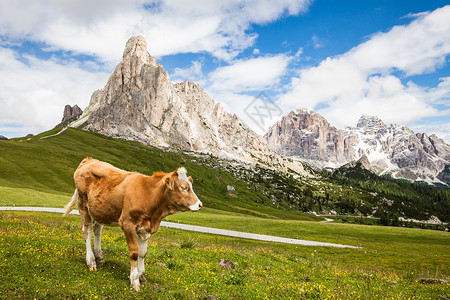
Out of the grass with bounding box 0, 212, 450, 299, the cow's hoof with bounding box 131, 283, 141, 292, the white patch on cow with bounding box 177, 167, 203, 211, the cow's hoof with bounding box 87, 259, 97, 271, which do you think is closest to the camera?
the grass with bounding box 0, 212, 450, 299

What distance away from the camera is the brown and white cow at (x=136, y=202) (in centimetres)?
987

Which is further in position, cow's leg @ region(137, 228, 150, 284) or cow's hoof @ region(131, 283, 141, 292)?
cow's leg @ region(137, 228, 150, 284)

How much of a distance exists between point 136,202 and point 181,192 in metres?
1.82

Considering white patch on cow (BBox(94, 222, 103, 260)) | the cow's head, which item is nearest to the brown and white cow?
the cow's head

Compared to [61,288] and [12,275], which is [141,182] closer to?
[61,288]

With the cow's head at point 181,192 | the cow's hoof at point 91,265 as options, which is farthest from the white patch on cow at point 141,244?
the cow's hoof at point 91,265

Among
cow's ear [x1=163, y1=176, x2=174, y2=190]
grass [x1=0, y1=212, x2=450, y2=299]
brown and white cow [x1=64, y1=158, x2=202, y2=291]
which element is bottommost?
grass [x1=0, y1=212, x2=450, y2=299]

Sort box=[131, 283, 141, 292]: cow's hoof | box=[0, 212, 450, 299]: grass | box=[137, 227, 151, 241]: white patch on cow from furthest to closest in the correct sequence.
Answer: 1. box=[137, 227, 151, 241]: white patch on cow
2. box=[131, 283, 141, 292]: cow's hoof
3. box=[0, 212, 450, 299]: grass

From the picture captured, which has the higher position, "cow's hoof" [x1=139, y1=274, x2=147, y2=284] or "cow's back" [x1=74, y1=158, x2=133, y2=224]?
"cow's back" [x1=74, y1=158, x2=133, y2=224]

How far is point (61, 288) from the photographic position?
28.5ft

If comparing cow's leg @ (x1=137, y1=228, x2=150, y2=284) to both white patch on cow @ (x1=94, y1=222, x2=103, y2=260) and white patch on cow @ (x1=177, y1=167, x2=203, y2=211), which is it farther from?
white patch on cow @ (x1=94, y1=222, x2=103, y2=260)

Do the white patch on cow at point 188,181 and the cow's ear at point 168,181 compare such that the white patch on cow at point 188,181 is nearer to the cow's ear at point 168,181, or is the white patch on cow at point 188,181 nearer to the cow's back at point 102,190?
the cow's ear at point 168,181

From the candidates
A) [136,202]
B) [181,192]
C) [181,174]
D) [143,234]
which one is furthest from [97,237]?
[181,174]

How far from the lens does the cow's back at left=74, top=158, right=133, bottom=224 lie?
10.5 metres
